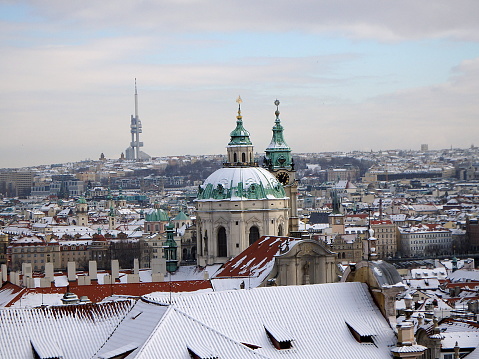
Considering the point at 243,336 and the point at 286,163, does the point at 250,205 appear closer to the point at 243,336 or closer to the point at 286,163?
the point at 286,163

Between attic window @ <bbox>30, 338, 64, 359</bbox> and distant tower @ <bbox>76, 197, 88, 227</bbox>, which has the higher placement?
attic window @ <bbox>30, 338, 64, 359</bbox>

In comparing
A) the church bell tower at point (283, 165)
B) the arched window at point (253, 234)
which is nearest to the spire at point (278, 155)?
the church bell tower at point (283, 165)

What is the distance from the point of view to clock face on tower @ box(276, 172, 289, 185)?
79938 mm

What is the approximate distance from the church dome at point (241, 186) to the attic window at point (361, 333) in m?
34.8

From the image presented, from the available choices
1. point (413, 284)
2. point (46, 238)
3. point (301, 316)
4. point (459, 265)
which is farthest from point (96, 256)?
point (301, 316)

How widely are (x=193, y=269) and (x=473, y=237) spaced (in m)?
96.3

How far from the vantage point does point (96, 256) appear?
142625mm

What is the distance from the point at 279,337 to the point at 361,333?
2367mm

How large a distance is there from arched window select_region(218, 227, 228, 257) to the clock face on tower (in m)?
10.4

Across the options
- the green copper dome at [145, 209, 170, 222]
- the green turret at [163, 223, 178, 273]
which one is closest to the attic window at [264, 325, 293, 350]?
the green turret at [163, 223, 178, 273]

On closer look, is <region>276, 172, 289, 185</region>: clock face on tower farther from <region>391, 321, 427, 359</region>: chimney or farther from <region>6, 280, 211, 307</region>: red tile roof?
<region>391, 321, 427, 359</region>: chimney

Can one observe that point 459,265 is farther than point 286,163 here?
Yes

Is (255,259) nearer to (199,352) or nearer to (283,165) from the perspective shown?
(283,165)

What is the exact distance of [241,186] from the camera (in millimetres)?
70438
